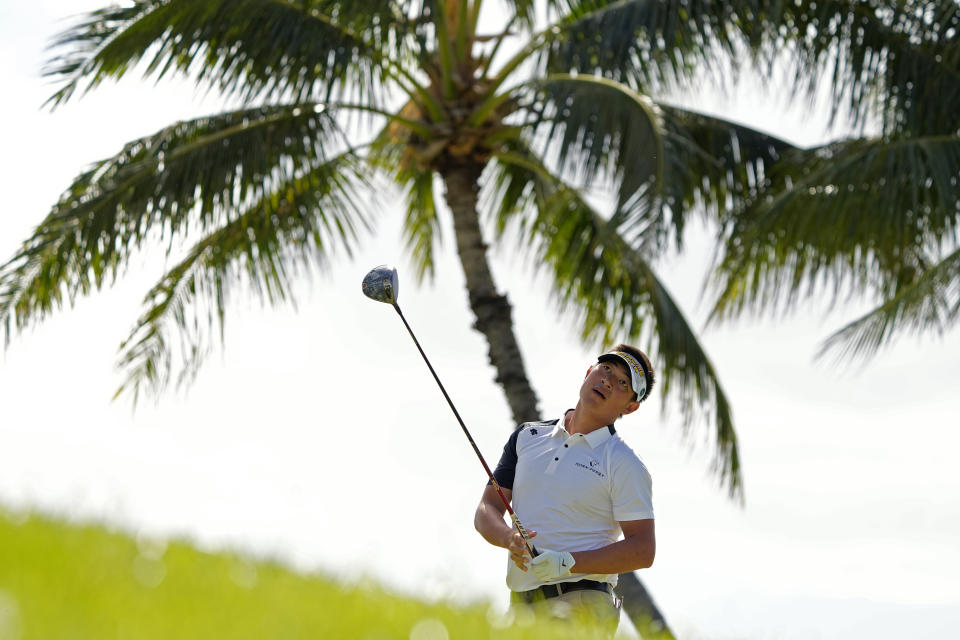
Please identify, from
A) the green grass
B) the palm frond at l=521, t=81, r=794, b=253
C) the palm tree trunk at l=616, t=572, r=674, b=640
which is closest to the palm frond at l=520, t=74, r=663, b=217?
the palm frond at l=521, t=81, r=794, b=253

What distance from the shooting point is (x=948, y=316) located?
8.71 meters

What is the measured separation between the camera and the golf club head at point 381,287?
19.0 feet

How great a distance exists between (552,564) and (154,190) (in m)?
6.78

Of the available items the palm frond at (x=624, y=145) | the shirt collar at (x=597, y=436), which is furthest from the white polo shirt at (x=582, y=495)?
the palm frond at (x=624, y=145)

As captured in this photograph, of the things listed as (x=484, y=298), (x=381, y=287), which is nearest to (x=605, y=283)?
(x=484, y=298)

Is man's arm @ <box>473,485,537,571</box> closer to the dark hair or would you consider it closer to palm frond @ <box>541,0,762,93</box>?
the dark hair

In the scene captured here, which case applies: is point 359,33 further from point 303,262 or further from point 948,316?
point 948,316

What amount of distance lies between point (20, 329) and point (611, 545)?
24.7 feet

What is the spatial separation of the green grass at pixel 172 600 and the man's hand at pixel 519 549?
1640 millimetres

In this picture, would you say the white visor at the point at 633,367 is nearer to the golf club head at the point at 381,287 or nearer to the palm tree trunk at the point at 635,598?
the golf club head at the point at 381,287

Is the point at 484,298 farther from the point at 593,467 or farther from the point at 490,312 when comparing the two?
the point at 593,467

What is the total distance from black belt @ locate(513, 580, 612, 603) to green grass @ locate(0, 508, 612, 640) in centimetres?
178

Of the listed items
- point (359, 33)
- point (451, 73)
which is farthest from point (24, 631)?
point (451, 73)

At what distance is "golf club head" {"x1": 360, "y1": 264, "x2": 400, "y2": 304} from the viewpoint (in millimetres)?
5777
